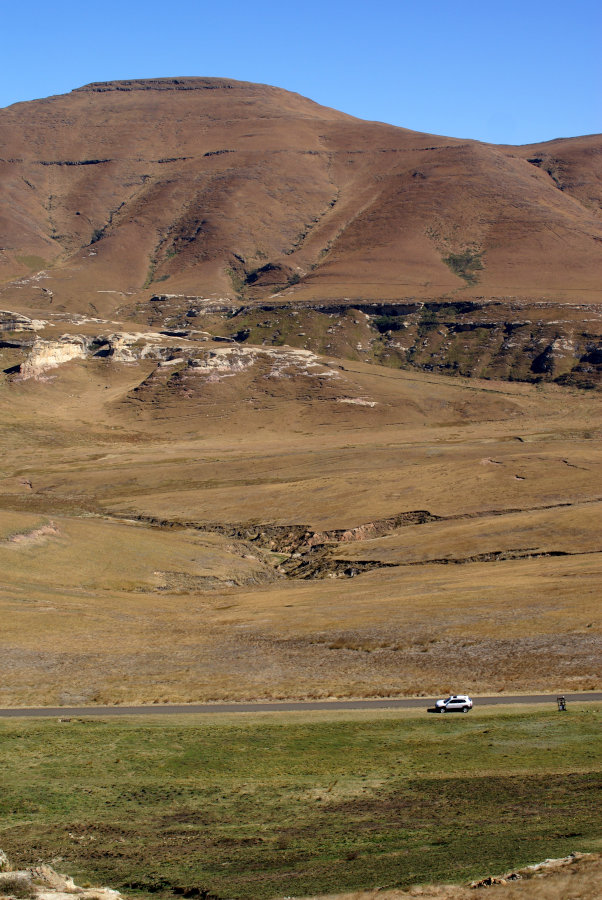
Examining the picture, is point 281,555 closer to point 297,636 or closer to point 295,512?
point 295,512

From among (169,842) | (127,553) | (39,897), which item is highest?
(39,897)

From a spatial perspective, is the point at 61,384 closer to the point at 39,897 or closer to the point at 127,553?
the point at 127,553

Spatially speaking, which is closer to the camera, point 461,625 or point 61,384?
point 461,625

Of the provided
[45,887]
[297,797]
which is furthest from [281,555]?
[45,887]

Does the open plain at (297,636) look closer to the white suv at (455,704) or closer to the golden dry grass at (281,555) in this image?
the golden dry grass at (281,555)

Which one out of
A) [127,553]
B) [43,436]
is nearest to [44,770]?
[127,553]

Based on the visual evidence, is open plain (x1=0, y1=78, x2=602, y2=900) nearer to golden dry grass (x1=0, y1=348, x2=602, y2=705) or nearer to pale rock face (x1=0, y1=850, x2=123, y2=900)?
golden dry grass (x1=0, y1=348, x2=602, y2=705)

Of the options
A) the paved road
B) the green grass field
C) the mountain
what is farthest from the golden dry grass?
the green grass field
